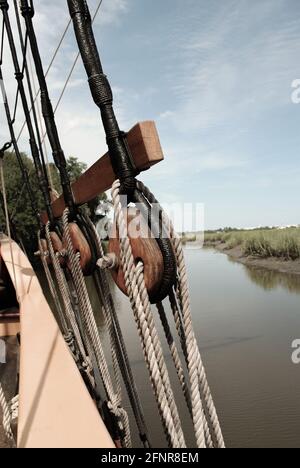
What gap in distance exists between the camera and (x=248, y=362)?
641 cm

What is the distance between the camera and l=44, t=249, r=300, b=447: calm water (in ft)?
14.5

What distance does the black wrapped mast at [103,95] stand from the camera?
132cm

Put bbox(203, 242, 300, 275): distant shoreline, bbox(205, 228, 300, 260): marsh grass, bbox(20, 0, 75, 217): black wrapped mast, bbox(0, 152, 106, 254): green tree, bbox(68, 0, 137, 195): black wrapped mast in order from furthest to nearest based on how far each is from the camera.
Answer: bbox(0, 152, 106, 254): green tree < bbox(205, 228, 300, 260): marsh grass < bbox(203, 242, 300, 275): distant shoreline < bbox(20, 0, 75, 217): black wrapped mast < bbox(68, 0, 137, 195): black wrapped mast

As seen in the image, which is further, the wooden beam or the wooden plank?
the wooden beam

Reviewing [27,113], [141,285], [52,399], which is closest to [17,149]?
[27,113]

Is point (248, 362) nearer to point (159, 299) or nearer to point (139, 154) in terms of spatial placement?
point (159, 299)

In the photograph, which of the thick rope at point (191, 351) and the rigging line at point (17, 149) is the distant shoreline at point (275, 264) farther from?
the thick rope at point (191, 351)

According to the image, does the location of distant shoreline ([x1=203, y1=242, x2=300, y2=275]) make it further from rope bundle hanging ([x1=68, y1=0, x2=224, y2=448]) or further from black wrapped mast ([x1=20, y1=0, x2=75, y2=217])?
rope bundle hanging ([x1=68, y1=0, x2=224, y2=448])

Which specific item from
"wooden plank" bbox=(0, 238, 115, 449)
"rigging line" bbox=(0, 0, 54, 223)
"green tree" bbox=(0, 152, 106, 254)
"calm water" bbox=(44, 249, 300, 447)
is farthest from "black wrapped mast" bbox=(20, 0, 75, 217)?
"green tree" bbox=(0, 152, 106, 254)

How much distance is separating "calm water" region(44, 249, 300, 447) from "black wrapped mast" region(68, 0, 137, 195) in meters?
3.75

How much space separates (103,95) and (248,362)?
5929mm

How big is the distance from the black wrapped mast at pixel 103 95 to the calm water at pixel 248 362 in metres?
3.75

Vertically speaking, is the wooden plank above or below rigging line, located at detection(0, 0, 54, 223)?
below

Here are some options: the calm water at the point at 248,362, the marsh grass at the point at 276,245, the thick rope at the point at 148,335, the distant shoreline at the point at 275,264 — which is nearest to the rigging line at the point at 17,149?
the calm water at the point at 248,362
